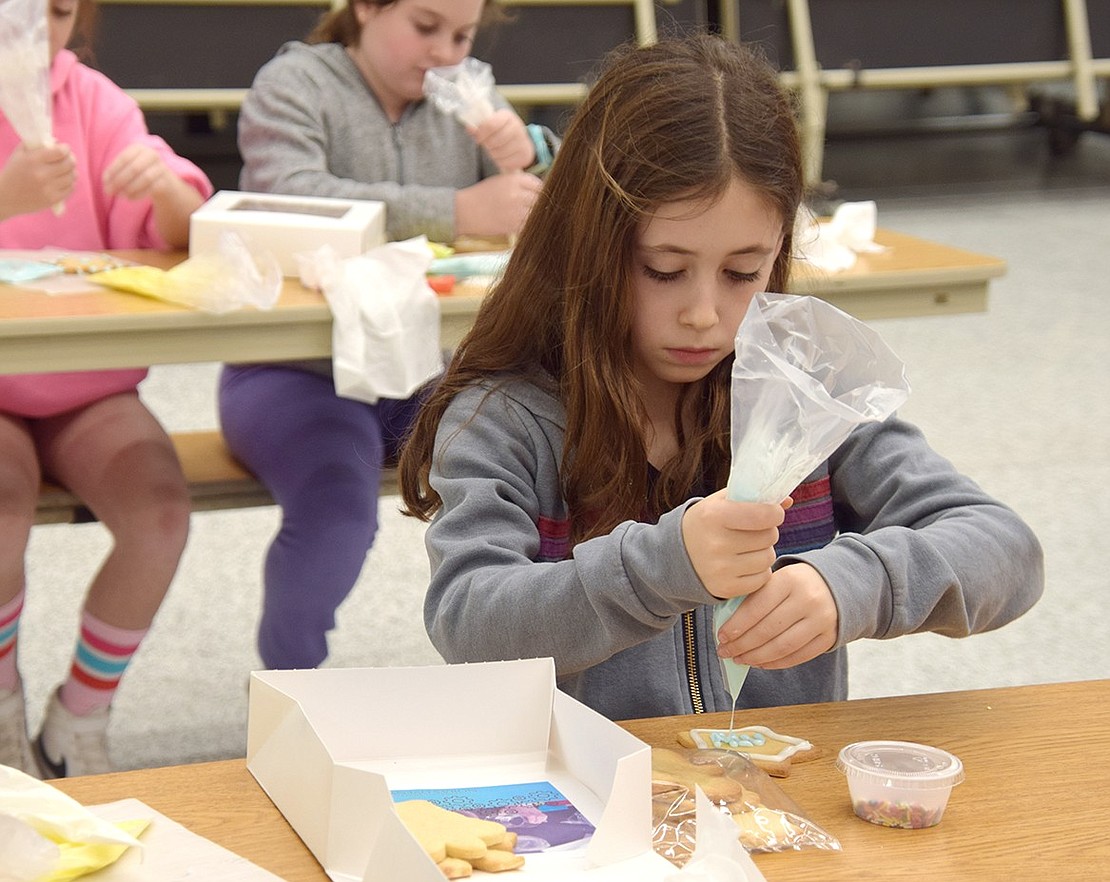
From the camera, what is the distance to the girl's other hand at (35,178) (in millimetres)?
1739

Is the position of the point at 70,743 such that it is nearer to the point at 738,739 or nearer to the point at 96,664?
the point at 96,664

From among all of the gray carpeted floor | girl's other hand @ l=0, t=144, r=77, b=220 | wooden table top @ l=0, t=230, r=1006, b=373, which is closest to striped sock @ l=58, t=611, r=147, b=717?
the gray carpeted floor

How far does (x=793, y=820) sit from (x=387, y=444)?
4.34 feet

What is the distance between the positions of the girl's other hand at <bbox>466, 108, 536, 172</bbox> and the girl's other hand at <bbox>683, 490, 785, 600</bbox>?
4.58ft

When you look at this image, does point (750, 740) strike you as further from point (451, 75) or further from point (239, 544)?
point (239, 544)

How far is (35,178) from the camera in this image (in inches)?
68.8

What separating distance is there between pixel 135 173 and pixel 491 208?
1.63 feet

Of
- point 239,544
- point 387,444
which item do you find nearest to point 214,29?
point 239,544

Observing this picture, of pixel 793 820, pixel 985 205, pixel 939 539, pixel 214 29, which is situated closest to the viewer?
pixel 793 820

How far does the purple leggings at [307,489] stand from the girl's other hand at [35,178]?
37 cm

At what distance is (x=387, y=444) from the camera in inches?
80.7

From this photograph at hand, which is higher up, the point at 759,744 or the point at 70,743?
the point at 759,744

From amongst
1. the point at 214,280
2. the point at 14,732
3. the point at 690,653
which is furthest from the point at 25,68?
the point at 690,653

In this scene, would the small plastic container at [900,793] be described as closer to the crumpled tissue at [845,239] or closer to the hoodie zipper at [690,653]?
the hoodie zipper at [690,653]
